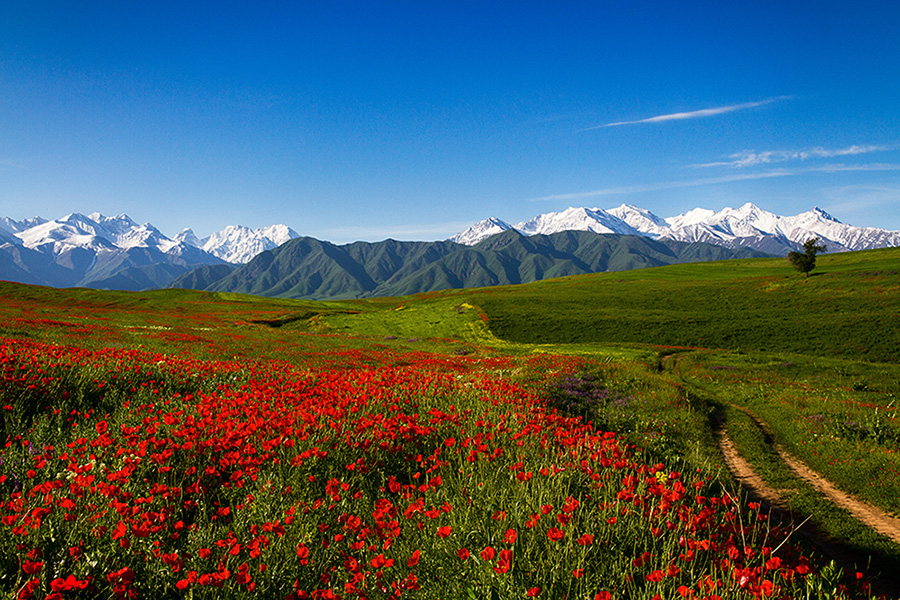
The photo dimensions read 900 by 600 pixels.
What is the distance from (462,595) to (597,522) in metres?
1.66

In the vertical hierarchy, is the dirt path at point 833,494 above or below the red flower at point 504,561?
below

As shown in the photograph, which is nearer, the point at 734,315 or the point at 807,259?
the point at 734,315

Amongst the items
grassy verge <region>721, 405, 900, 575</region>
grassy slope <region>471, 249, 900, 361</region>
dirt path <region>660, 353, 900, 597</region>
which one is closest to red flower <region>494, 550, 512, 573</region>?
grassy verge <region>721, 405, 900, 575</region>

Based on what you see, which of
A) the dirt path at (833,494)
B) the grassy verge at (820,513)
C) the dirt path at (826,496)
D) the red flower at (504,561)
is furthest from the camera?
the dirt path at (833,494)

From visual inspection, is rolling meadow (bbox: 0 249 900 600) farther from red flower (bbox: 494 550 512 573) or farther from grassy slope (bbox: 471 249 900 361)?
grassy slope (bbox: 471 249 900 361)

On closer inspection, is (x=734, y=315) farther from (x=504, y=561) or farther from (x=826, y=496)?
(x=504, y=561)

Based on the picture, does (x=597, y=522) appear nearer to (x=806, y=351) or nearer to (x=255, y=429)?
(x=255, y=429)

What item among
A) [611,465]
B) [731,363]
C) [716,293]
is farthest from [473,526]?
[716,293]

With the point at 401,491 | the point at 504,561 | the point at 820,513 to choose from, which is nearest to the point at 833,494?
the point at 820,513

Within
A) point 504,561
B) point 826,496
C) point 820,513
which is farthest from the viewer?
point 826,496

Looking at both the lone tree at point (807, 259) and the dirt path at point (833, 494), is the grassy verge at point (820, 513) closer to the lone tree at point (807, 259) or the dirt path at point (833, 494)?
the dirt path at point (833, 494)

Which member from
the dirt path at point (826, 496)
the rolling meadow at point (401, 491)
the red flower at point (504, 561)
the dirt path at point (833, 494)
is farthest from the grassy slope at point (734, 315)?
the red flower at point (504, 561)

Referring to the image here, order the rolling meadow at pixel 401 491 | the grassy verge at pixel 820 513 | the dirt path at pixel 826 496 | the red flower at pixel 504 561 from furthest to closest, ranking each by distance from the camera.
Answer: the grassy verge at pixel 820 513
the dirt path at pixel 826 496
the rolling meadow at pixel 401 491
the red flower at pixel 504 561

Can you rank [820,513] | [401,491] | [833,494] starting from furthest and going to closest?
[833,494]
[820,513]
[401,491]
